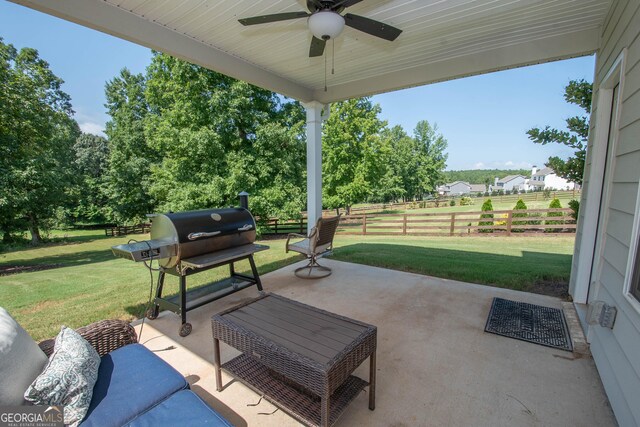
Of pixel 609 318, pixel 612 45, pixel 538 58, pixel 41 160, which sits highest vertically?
pixel 538 58

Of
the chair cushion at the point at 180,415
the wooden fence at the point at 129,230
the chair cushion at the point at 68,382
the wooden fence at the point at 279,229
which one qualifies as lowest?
the wooden fence at the point at 129,230

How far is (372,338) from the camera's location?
171cm

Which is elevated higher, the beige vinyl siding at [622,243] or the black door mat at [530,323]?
the beige vinyl siding at [622,243]

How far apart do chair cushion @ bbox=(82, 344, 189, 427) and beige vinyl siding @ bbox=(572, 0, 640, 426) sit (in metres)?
2.42

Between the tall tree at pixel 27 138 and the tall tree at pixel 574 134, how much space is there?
480 inches

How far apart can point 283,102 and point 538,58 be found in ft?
29.2

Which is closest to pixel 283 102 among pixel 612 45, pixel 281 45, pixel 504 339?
pixel 281 45

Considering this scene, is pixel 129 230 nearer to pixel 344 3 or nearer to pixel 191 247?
pixel 191 247

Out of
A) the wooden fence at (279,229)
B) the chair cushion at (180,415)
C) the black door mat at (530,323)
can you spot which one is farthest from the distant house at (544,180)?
the chair cushion at (180,415)

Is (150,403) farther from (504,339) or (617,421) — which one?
(504,339)

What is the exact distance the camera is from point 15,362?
3.81ft

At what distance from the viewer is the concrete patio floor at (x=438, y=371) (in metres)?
1.71

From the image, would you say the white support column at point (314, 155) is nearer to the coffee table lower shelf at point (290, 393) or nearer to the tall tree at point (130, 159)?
the coffee table lower shelf at point (290, 393)

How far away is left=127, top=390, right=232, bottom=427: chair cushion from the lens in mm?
1173
